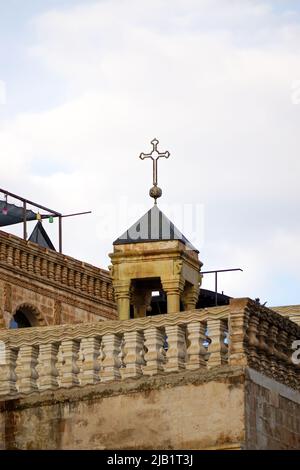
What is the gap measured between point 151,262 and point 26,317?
5.33 m

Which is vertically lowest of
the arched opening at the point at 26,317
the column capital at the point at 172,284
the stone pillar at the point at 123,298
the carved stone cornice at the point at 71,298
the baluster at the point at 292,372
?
the baluster at the point at 292,372

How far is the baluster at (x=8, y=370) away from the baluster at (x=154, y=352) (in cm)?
195

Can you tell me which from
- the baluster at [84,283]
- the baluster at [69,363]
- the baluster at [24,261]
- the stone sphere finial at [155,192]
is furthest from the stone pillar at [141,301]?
the baluster at [84,283]

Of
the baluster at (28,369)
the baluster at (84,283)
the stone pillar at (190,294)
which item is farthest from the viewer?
the baluster at (84,283)

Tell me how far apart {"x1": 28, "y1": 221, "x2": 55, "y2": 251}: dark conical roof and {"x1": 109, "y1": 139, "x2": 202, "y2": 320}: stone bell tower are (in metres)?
6.47

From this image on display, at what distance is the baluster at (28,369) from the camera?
28.9 metres

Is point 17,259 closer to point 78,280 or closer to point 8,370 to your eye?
point 78,280

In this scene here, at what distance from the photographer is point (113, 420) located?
28188 millimetres

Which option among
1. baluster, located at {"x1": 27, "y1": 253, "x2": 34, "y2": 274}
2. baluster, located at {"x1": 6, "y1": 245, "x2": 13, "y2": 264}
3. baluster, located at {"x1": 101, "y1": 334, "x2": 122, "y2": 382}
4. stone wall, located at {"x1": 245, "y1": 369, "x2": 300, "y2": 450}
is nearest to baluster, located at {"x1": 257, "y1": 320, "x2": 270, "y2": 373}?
stone wall, located at {"x1": 245, "y1": 369, "x2": 300, "y2": 450}

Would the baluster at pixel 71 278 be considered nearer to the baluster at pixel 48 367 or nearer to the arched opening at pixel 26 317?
the arched opening at pixel 26 317

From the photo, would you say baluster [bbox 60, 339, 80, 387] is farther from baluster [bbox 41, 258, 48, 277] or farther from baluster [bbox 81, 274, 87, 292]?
baluster [bbox 81, 274, 87, 292]

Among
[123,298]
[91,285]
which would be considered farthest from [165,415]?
[91,285]

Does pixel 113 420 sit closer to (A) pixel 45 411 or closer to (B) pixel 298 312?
(A) pixel 45 411
